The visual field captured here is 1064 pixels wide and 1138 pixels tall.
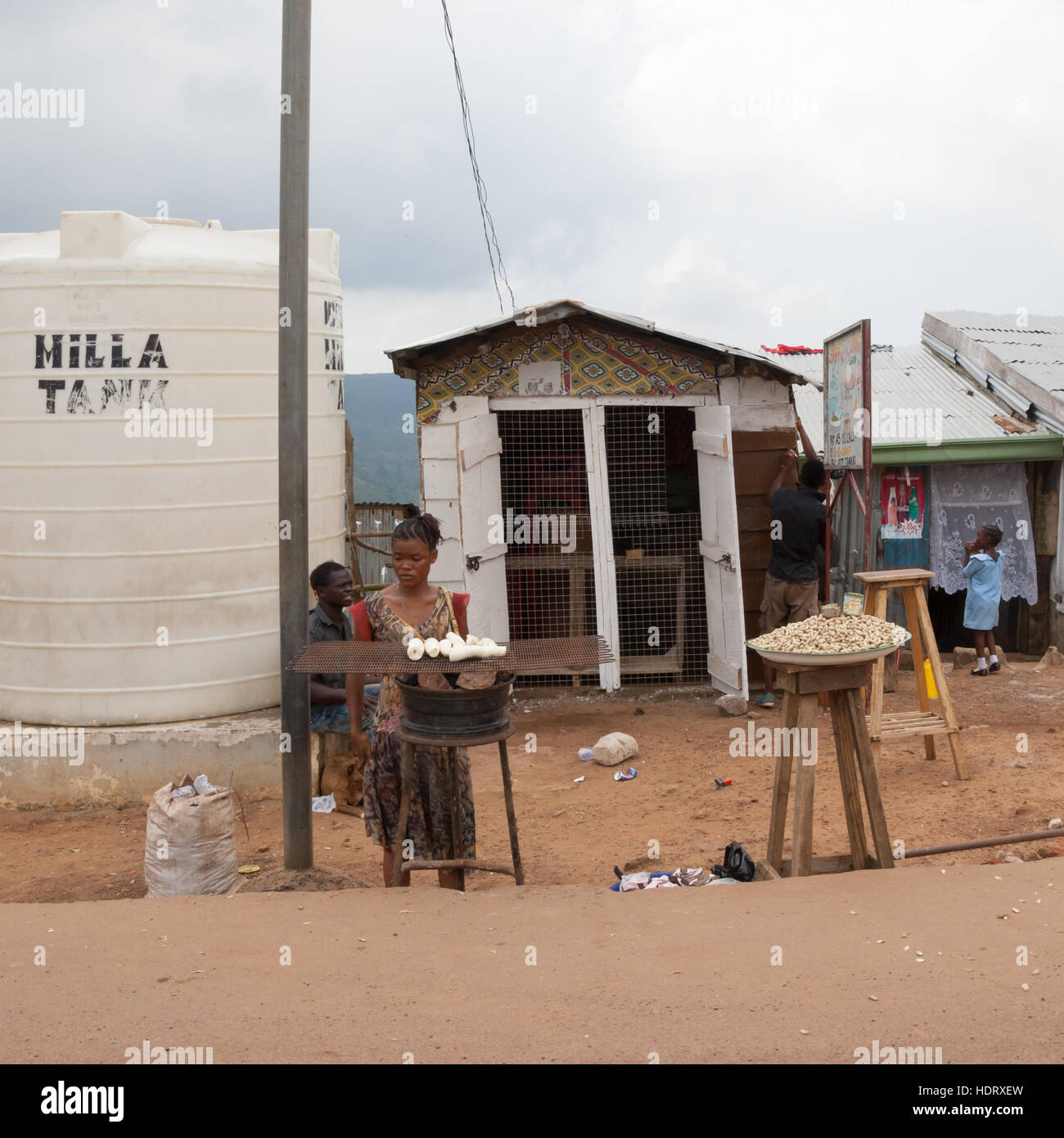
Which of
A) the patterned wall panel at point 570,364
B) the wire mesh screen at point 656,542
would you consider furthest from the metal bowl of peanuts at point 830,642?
the wire mesh screen at point 656,542

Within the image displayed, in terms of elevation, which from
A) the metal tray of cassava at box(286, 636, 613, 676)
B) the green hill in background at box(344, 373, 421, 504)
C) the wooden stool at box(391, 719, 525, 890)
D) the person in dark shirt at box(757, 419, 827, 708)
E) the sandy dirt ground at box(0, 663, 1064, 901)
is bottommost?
the sandy dirt ground at box(0, 663, 1064, 901)

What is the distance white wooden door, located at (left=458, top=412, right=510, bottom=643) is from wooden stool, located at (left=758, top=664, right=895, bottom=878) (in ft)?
13.1

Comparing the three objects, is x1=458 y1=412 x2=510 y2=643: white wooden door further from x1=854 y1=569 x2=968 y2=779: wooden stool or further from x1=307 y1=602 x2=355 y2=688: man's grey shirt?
x1=854 y1=569 x2=968 y2=779: wooden stool

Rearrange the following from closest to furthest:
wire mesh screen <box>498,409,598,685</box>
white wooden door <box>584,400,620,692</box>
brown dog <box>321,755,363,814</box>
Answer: brown dog <box>321,755,363,814</box> → white wooden door <box>584,400,620,692</box> → wire mesh screen <box>498,409,598,685</box>

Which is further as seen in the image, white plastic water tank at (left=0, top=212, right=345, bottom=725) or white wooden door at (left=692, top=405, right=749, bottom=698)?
white wooden door at (left=692, top=405, right=749, bottom=698)

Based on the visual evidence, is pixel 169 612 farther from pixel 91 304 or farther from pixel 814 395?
pixel 814 395

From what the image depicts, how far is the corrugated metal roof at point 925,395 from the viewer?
1148cm

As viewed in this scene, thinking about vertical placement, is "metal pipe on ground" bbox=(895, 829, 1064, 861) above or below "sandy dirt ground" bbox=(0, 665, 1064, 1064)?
above

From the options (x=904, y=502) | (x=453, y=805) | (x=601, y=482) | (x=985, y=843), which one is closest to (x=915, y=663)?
(x=985, y=843)

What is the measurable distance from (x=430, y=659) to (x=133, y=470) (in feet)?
11.4

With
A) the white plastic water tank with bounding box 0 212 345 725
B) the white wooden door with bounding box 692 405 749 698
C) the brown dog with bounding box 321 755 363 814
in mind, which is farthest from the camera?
the white wooden door with bounding box 692 405 749 698

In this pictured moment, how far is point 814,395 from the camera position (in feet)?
44.5

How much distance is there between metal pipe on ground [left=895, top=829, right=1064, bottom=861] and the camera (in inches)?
210

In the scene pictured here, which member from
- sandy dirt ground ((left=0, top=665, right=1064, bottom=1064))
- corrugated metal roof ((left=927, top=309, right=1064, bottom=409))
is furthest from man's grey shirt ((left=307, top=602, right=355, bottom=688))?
corrugated metal roof ((left=927, top=309, right=1064, bottom=409))
